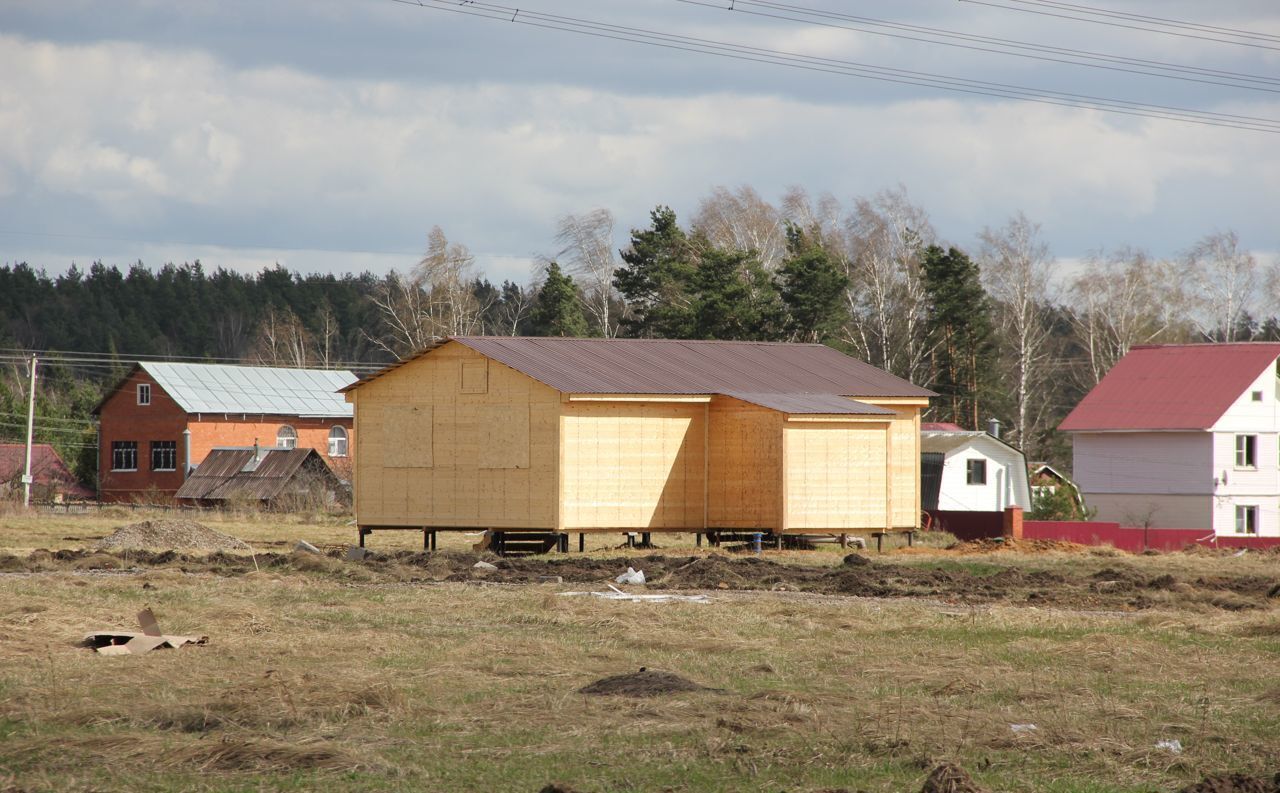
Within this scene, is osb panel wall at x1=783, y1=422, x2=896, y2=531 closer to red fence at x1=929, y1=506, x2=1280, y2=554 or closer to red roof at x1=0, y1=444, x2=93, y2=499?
red fence at x1=929, y1=506, x2=1280, y2=554

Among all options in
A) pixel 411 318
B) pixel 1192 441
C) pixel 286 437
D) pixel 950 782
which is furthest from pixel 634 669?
pixel 411 318

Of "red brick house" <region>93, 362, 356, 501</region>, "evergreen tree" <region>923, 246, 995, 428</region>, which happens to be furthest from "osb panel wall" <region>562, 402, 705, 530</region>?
"evergreen tree" <region>923, 246, 995, 428</region>

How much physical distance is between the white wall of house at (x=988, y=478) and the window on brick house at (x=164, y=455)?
30.2m

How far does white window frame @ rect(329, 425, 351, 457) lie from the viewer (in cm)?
6438

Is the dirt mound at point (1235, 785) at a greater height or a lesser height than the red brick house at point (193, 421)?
lesser

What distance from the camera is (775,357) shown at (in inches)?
1438

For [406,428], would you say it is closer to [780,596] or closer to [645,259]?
[780,596]

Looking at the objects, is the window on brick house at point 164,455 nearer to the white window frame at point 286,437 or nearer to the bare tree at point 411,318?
the white window frame at point 286,437

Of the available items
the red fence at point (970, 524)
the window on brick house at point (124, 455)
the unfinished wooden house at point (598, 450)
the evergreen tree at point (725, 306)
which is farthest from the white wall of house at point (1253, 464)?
the window on brick house at point (124, 455)

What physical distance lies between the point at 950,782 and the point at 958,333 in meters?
54.6

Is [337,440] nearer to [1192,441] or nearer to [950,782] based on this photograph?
[1192,441]

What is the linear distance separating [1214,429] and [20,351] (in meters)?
76.1

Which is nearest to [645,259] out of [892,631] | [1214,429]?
[1214,429]

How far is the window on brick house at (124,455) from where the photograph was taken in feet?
203
